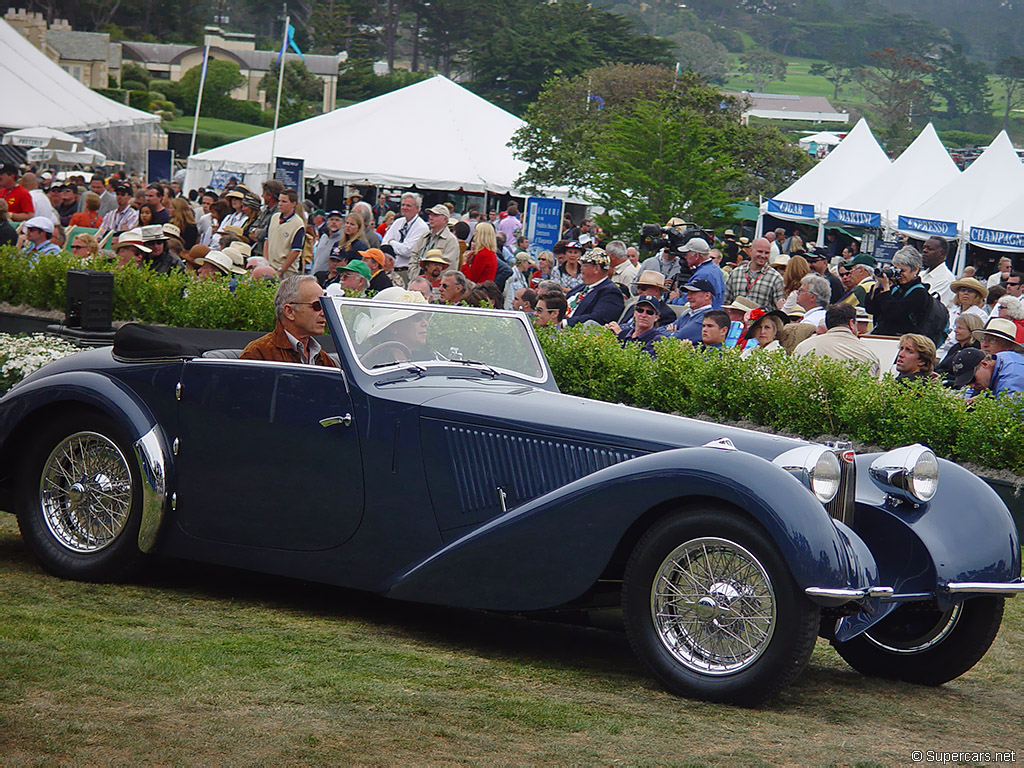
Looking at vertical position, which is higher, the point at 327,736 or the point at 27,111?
the point at 27,111

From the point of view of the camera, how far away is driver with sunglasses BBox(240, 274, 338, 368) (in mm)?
5613

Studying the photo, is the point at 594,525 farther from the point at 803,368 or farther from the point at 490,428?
the point at 803,368

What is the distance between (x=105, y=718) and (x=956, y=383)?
746 centimetres

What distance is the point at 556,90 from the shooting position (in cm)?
4259

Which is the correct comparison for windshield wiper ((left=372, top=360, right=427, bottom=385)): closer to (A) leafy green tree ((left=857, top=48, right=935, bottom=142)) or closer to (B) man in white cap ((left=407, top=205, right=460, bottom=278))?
(B) man in white cap ((left=407, top=205, right=460, bottom=278))

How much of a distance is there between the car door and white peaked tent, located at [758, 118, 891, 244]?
2466 centimetres

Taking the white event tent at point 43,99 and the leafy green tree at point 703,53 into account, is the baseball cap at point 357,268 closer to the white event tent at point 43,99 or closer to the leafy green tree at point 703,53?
the white event tent at point 43,99

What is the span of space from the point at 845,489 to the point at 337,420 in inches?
85.2

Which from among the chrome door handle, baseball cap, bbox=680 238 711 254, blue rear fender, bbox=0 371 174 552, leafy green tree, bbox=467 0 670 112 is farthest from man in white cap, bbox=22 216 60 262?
leafy green tree, bbox=467 0 670 112

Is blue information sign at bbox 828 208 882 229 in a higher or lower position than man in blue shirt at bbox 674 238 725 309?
higher

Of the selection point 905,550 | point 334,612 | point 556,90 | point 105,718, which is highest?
point 556,90

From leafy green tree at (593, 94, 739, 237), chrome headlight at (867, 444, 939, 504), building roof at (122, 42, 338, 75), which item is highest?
building roof at (122, 42, 338, 75)

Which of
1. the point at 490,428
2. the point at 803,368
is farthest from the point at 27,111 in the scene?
the point at 490,428

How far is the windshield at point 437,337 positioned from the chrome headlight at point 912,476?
182 centimetres
